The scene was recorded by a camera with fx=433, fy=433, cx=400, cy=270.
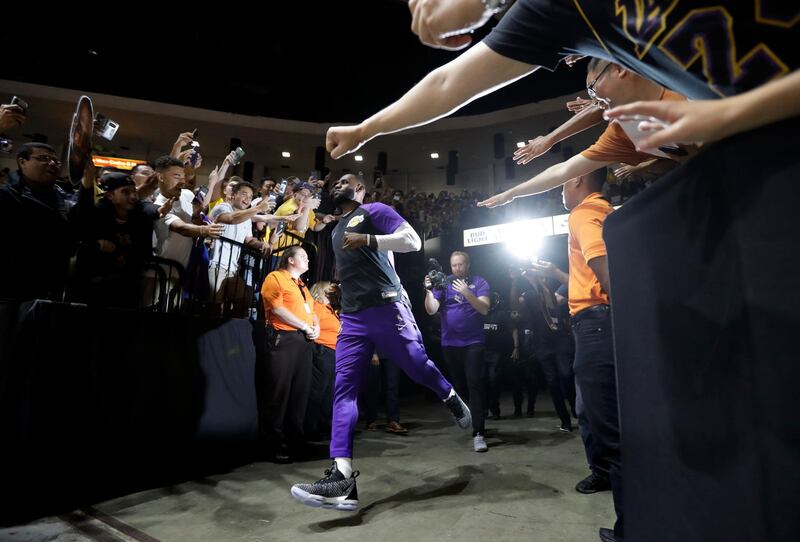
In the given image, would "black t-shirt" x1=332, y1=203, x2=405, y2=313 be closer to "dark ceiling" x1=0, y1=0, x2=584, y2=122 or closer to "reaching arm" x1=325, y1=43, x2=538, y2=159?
"reaching arm" x1=325, y1=43, x2=538, y2=159

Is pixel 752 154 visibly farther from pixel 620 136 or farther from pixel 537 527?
pixel 537 527

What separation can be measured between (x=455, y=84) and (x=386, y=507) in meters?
2.62

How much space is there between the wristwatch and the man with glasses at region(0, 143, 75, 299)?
350cm

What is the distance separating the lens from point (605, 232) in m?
0.95

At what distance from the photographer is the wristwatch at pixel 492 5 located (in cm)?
85

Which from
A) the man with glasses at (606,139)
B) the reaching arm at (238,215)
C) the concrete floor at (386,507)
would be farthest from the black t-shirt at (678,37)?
the reaching arm at (238,215)

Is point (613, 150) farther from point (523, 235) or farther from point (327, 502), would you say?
point (523, 235)

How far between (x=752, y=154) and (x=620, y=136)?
105cm

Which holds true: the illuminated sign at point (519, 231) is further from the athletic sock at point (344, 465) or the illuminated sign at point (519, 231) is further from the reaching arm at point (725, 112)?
the reaching arm at point (725, 112)

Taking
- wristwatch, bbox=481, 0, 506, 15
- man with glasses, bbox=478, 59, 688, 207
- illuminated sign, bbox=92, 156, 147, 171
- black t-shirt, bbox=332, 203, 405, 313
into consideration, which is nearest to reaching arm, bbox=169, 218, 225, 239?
black t-shirt, bbox=332, 203, 405, 313

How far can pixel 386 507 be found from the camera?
2.73 metres

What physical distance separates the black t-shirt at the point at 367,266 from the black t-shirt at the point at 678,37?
222 centimetres

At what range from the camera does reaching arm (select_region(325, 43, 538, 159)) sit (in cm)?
91

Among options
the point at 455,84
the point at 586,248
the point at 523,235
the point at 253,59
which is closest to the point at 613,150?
the point at 586,248
